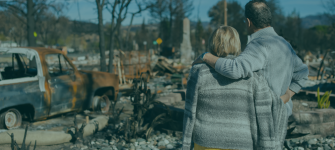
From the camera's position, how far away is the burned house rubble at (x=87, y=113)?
450 cm

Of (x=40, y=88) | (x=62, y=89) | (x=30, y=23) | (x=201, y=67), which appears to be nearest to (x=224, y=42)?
(x=201, y=67)

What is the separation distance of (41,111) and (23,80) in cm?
69

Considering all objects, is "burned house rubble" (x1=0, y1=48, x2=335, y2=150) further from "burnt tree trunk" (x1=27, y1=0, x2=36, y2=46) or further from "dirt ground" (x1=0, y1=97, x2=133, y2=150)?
"burnt tree trunk" (x1=27, y1=0, x2=36, y2=46)

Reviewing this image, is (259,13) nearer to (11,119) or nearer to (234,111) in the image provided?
(234,111)

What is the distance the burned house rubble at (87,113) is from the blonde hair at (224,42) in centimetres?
253

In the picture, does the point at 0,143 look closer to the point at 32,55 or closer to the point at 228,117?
the point at 32,55

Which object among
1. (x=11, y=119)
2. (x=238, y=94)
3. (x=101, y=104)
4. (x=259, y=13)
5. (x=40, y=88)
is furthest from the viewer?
(x=101, y=104)

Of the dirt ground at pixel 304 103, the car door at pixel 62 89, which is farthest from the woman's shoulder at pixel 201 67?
the dirt ground at pixel 304 103

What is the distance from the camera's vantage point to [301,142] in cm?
462

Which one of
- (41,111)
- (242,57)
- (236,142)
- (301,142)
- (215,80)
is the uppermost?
(242,57)

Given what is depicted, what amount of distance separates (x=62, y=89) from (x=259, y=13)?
483 centimetres

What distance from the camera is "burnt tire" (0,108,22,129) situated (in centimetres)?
507

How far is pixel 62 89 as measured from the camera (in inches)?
230

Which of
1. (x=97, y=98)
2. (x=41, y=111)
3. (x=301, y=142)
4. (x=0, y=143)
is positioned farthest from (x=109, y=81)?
(x=301, y=142)
